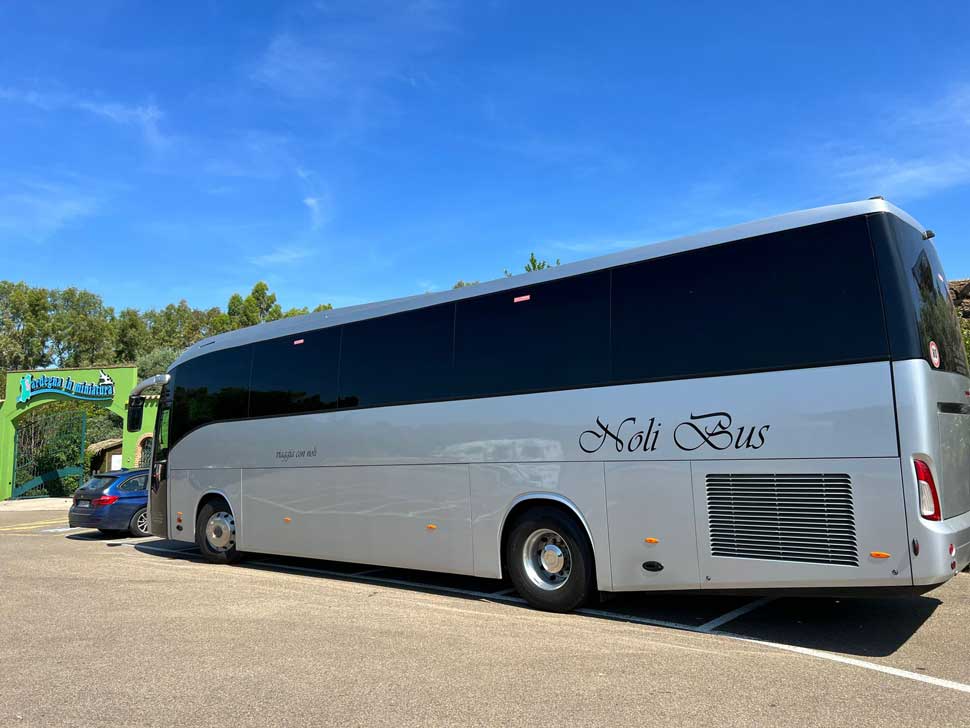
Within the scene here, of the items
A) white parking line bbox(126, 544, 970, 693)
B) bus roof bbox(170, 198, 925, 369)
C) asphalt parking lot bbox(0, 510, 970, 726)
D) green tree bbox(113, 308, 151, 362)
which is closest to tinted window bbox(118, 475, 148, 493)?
bus roof bbox(170, 198, 925, 369)

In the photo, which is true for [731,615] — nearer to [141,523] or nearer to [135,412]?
[135,412]

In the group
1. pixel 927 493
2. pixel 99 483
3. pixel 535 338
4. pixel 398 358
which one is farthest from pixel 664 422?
pixel 99 483

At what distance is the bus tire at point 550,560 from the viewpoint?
7.29 m

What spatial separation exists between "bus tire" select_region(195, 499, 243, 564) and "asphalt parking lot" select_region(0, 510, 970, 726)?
218 cm

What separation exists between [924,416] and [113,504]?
48.4 feet

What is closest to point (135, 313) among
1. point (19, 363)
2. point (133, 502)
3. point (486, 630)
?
point (19, 363)

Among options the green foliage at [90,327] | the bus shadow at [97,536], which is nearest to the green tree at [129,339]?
the green foliage at [90,327]

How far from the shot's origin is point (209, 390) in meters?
11.9

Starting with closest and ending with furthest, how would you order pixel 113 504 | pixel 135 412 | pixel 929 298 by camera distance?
1. pixel 929 298
2. pixel 135 412
3. pixel 113 504

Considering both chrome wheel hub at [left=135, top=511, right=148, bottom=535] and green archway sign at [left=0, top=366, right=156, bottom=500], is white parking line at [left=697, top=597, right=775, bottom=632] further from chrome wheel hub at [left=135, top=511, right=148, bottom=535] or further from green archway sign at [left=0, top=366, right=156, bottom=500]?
green archway sign at [left=0, top=366, right=156, bottom=500]

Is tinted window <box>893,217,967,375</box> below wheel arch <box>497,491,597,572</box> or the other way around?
the other way around

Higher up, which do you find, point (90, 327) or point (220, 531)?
point (90, 327)

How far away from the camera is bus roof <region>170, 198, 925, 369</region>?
6.12 m

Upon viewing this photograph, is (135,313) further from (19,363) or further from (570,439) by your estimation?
(570,439)
